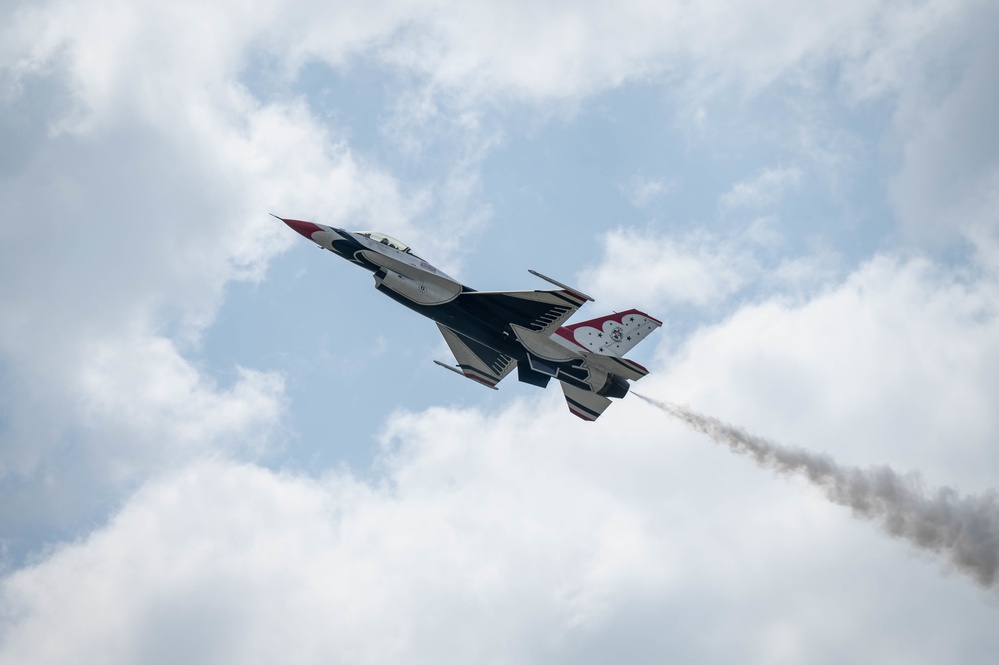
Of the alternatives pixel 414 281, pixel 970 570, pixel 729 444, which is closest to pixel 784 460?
pixel 729 444

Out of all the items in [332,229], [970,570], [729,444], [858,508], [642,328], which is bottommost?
[970,570]

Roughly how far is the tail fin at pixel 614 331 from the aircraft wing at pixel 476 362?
546cm

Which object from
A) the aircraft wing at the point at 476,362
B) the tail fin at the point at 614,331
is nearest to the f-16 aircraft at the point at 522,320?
the tail fin at the point at 614,331

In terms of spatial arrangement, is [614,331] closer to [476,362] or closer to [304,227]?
[476,362]

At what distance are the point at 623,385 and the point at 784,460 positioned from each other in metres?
11.5

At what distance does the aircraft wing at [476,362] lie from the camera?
2557 inches

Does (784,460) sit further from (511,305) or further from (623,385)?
(511,305)

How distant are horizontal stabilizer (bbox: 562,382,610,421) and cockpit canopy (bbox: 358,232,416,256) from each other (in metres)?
10.7

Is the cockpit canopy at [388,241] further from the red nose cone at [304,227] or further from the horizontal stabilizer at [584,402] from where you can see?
the horizontal stabilizer at [584,402]

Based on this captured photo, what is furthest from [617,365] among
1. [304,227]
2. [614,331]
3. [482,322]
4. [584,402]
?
[304,227]

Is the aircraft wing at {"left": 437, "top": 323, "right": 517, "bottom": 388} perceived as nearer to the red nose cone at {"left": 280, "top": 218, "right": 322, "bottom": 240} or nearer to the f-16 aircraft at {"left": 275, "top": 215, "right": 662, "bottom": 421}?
the f-16 aircraft at {"left": 275, "top": 215, "right": 662, "bottom": 421}

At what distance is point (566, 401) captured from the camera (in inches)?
2474

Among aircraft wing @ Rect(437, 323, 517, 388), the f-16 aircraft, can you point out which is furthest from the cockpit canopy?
aircraft wing @ Rect(437, 323, 517, 388)

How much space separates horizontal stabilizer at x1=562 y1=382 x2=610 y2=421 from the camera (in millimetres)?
62000
